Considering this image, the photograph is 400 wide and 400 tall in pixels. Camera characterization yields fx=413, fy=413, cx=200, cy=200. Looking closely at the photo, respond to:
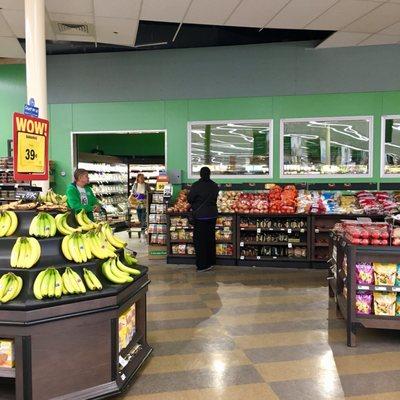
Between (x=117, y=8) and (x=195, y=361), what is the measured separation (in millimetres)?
5226

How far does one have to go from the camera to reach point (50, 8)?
20.5 ft

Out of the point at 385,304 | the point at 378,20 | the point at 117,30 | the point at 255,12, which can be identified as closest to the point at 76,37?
the point at 117,30

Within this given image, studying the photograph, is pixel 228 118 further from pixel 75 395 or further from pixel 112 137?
pixel 112 137

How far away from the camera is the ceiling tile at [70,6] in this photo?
A: 19.8 feet

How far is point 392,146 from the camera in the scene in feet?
26.4

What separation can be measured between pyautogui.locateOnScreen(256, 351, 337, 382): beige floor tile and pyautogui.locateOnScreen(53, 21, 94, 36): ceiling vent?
611 centimetres

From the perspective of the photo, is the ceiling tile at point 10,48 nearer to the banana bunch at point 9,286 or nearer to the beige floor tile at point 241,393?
the banana bunch at point 9,286

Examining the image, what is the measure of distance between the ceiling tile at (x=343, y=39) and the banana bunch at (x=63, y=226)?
6.02 m

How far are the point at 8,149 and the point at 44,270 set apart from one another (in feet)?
24.4

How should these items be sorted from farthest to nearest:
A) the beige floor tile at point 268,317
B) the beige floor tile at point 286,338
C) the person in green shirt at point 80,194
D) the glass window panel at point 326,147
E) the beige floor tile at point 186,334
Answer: the glass window panel at point 326,147
the person in green shirt at point 80,194
the beige floor tile at point 268,317
the beige floor tile at point 186,334
the beige floor tile at point 286,338

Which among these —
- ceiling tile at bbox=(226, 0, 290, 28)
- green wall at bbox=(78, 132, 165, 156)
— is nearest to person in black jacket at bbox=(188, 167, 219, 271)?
ceiling tile at bbox=(226, 0, 290, 28)

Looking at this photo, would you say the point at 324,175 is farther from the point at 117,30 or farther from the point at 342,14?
the point at 117,30

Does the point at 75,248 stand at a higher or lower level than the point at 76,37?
lower

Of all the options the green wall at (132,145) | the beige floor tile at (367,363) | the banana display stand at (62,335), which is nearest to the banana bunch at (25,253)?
the banana display stand at (62,335)
